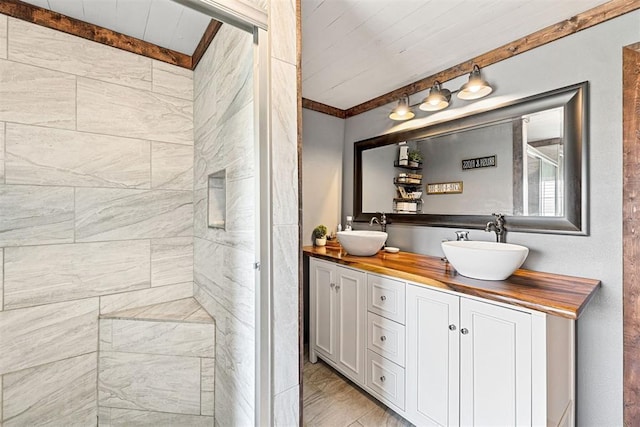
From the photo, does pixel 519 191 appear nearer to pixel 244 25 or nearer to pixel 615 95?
pixel 615 95

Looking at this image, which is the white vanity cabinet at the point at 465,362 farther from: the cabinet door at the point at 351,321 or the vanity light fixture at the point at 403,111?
the vanity light fixture at the point at 403,111

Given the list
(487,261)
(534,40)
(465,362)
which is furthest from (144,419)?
(534,40)

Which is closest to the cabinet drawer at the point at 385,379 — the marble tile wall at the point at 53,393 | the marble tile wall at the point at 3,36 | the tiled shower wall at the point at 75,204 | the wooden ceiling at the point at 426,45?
the tiled shower wall at the point at 75,204

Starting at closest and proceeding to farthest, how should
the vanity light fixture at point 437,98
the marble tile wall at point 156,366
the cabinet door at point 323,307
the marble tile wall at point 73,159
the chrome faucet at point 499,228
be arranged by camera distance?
the marble tile wall at point 73,159 → the marble tile wall at point 156,366 → the chrome faucet at point 499,228 → the vanity light fixture at point 437,98 → the cabinet door at point 323,307

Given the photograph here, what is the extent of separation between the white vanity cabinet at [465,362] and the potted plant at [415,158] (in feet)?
3.57

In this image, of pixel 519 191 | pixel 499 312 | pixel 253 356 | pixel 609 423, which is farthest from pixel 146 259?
pixel 609 423

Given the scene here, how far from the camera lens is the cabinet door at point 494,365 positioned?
3.79ft

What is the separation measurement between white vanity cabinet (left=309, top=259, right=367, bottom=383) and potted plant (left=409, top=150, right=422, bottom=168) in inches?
39.8

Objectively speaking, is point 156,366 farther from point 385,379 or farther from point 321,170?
point 321,170

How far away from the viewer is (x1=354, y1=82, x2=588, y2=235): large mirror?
1473 millimetres

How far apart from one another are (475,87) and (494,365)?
5.08ft

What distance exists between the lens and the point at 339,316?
1971 millimetres

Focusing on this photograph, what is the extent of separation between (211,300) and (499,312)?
1483 mm

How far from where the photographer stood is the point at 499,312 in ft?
3.99
